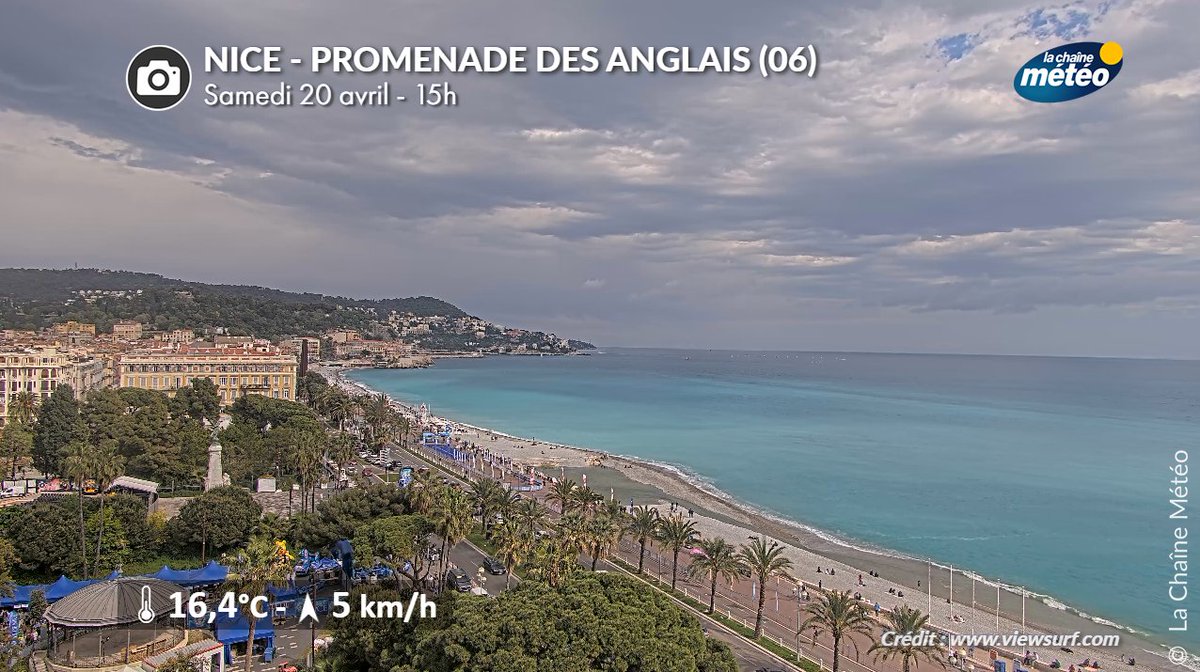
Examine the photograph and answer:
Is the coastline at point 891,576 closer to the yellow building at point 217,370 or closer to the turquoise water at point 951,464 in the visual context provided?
the turquoise water at point 951,464

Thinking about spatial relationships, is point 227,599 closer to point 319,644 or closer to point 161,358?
point 319,644

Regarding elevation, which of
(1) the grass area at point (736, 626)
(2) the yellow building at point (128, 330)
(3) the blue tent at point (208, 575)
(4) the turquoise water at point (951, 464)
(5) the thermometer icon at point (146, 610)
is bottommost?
(4) the turquoise water at point (951, 464)

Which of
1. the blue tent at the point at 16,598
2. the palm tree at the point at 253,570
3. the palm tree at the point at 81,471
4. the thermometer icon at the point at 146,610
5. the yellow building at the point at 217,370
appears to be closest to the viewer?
the palm tree at the point at 253,570

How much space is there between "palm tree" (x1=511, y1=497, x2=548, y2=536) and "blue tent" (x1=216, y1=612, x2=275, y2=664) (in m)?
10.6

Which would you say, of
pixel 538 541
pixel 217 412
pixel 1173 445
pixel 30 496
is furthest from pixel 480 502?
pixel 1173 445

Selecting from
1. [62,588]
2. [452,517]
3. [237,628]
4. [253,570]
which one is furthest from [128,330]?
[253,570]

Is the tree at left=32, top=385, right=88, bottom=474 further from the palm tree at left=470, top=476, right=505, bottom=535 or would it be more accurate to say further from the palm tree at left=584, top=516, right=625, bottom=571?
the palm tree at left=584, top=516, right=625, bottom=571

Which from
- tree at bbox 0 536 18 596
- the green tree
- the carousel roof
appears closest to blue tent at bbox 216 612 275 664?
the carousel roof

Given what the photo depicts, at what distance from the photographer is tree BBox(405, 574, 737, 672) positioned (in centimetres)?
1775

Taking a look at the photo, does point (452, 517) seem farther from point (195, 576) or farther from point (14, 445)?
point (14, 445)

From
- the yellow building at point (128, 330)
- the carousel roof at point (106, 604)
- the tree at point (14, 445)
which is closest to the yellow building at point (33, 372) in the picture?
the tree at point (14, 445)

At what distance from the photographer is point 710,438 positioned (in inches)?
4134

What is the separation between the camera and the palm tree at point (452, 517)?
3038 cm

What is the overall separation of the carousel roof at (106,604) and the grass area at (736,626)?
2006 centimetres
